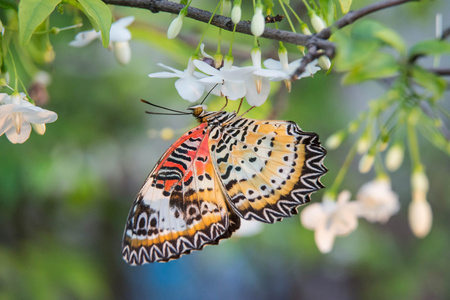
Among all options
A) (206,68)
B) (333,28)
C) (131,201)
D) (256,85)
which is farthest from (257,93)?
(131,201)

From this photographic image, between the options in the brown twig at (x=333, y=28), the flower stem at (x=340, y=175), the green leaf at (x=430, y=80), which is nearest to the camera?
the green leaf at (x=430, y=80)

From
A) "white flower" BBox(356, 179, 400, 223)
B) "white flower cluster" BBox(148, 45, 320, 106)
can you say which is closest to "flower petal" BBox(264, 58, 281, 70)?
"white flower cluster" BBox(148, 45, 320, 106)

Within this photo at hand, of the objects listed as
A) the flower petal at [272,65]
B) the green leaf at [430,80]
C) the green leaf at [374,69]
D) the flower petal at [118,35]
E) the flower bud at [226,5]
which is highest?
the flower petal at [118,35]

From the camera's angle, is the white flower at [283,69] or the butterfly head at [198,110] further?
the butterfly head at [198,110]

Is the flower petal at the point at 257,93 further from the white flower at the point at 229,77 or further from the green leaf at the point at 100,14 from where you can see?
the green leaf at the point at 100,14

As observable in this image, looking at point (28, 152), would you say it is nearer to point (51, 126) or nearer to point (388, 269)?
point (51, 126)

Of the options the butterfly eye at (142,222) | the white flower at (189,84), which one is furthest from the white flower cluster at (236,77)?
the butterfly eye at (142,222)

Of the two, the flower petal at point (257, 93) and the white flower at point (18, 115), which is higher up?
the white flower at point (18, 115)

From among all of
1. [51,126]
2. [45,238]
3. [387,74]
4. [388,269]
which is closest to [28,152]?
[51,126]
